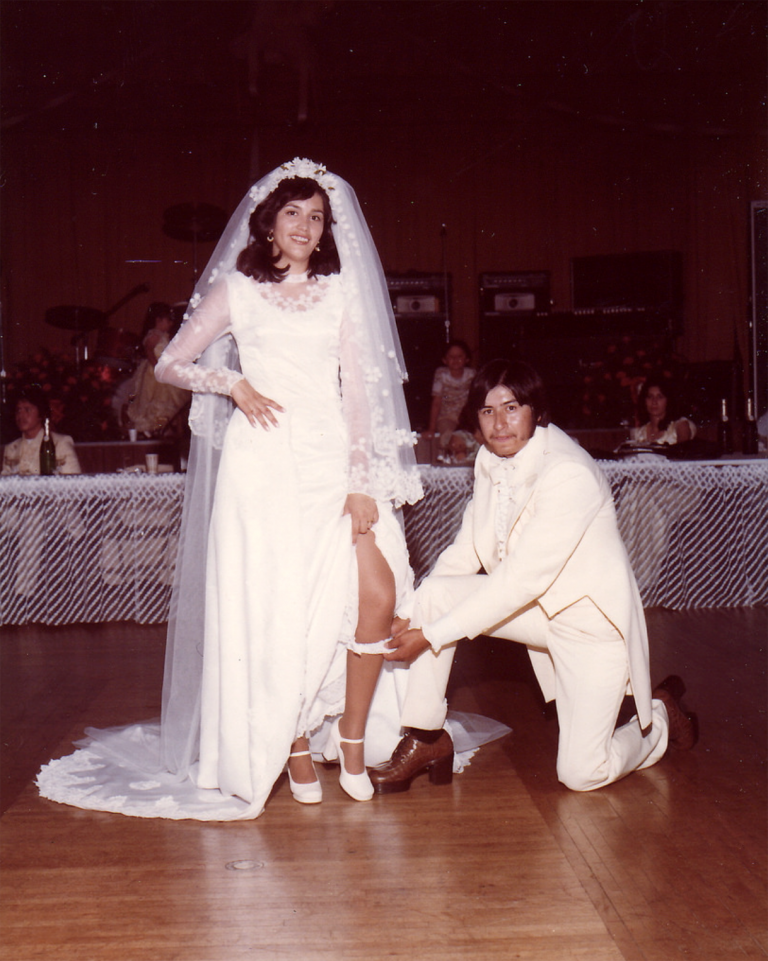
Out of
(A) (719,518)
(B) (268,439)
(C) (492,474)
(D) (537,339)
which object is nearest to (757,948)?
(C) (492,474)

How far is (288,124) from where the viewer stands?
33.1 ft

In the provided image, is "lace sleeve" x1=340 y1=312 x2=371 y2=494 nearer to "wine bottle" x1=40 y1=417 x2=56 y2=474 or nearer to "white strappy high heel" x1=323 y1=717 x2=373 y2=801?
"white strappy high heel" x1=323 y1=717 x2=373 y2=801

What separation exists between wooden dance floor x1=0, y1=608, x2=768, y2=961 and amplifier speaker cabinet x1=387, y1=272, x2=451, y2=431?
6813mm

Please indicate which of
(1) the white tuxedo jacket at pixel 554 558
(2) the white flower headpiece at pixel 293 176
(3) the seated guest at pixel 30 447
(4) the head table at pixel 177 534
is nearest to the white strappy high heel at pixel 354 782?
(1) the white tuxedo jacket at pixel 554 558

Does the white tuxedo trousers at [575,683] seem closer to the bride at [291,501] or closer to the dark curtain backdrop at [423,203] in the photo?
the bride at [291,501]

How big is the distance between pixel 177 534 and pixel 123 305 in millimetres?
6471

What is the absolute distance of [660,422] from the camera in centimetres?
527

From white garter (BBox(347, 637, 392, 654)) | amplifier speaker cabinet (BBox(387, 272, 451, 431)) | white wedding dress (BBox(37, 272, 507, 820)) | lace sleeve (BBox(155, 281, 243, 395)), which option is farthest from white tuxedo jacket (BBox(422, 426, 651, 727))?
amplifier speaker cabinet (BBox(387, 272, 451, 431))

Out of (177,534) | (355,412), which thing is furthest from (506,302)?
(355,412)

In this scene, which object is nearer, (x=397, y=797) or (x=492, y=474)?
(x=397, y=797)

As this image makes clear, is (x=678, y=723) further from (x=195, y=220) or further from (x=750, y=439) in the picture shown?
(x=195, y=220)

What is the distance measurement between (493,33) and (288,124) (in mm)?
2371

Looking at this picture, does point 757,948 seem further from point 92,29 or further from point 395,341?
point 92,29

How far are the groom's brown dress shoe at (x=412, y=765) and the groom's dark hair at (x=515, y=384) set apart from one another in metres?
0.84
